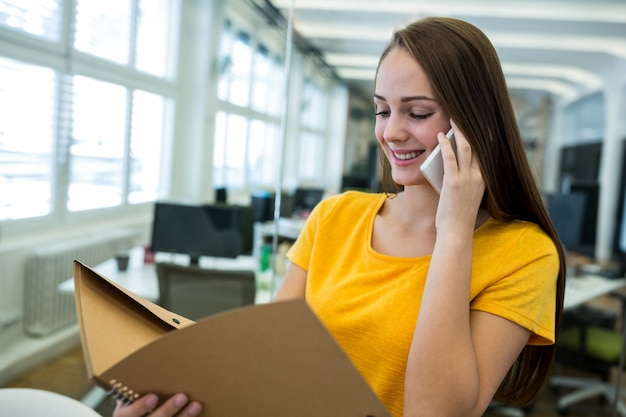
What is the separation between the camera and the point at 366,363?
101 centimetres

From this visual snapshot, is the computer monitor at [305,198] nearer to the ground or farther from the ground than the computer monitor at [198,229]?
farther from the ground

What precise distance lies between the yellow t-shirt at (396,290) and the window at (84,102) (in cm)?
277

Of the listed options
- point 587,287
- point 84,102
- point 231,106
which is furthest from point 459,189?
point 231,106

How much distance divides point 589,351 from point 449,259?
9.56 ft

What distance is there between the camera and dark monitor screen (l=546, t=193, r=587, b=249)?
3.85 m

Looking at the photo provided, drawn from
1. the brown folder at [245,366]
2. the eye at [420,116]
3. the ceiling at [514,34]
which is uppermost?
the ceiling at [514,34]

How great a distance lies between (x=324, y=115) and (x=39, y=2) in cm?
201

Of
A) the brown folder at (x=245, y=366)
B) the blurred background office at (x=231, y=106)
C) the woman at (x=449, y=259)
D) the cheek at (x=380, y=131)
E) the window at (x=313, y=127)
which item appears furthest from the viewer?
the window at (x=313, y=127)

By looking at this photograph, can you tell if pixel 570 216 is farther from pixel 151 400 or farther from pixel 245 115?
pixel 151 400

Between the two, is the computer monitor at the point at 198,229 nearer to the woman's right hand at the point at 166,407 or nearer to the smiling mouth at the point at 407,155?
the smiling mouth at the point at 407,155

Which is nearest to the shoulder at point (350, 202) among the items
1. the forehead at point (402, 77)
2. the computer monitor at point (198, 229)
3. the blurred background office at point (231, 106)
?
the forehead at point (402, 77)

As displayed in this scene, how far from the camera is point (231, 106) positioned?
571cm

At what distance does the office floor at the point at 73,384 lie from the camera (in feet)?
10.7

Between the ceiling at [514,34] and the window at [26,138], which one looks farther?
the window at [26,138]
